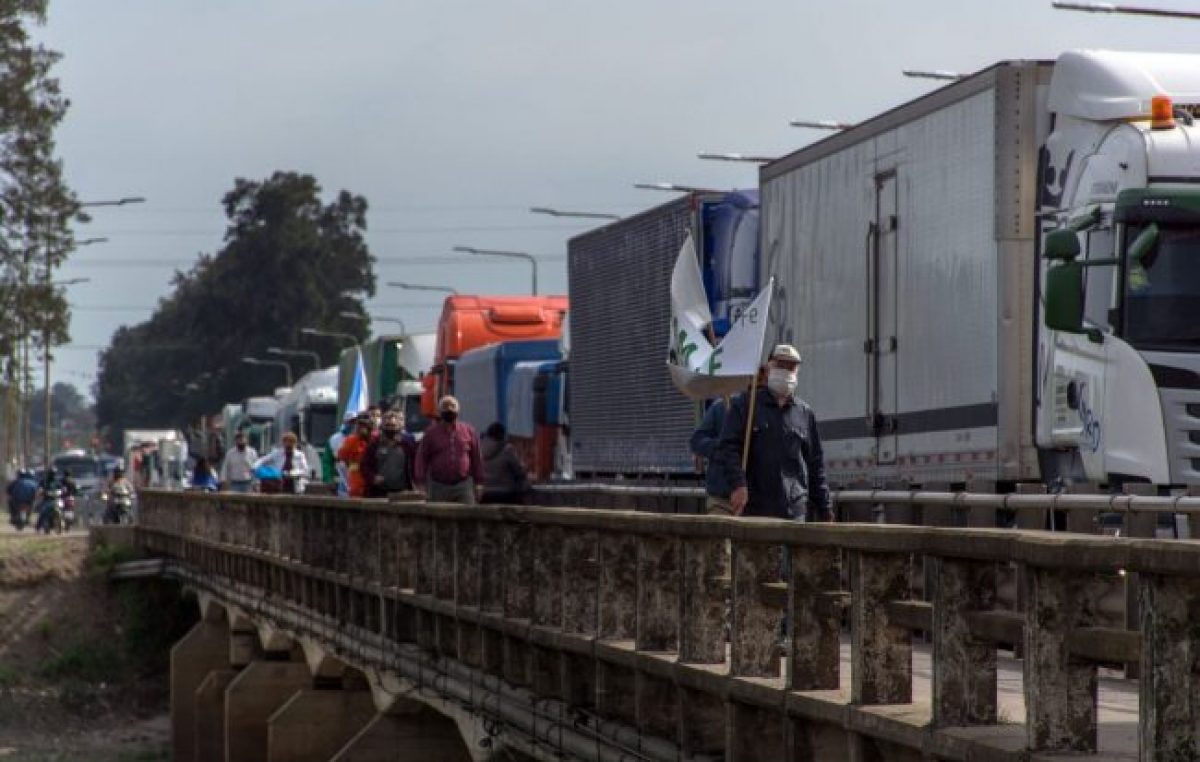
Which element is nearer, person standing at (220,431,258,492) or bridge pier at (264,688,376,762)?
bridge pier at (264,688,376,762)

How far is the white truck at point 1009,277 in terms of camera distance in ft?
58.6

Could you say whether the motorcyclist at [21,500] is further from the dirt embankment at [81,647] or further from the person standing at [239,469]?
the person standing at [239,469]

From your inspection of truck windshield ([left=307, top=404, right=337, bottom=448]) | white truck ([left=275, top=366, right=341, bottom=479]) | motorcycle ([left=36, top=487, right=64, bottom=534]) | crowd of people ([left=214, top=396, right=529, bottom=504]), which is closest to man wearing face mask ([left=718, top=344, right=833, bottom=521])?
crowd of people ([left=214, top=396, right=529, bottom=504])

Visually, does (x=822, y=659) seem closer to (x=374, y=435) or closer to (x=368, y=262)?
(x=374, y=435)

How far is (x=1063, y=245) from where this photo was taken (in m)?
17.7

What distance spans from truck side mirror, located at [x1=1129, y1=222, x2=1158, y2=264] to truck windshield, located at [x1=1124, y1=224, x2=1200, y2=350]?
24 millimetres

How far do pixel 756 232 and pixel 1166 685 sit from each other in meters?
20.3

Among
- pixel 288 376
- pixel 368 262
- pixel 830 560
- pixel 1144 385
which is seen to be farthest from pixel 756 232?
pixel 368 262

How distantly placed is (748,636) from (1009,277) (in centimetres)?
822

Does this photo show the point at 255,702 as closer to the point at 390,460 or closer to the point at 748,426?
the point at 390,460

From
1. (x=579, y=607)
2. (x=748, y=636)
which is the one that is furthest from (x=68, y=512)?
(x=748, y=636)

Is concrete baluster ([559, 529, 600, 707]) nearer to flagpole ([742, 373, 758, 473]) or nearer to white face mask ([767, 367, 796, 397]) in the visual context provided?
flagpole ([742, 373, 758, 473])

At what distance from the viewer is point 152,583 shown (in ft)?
175

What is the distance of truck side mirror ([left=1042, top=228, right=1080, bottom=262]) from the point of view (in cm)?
1772
